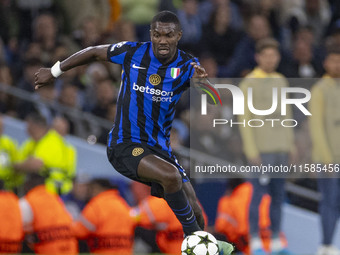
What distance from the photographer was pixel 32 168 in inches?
374

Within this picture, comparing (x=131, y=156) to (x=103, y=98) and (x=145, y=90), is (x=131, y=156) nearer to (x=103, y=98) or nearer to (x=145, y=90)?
(x=145, y=90)

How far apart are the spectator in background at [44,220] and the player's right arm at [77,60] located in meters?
2.25

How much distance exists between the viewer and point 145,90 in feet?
21.7

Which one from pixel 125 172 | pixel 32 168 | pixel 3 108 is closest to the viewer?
pixel 125 172

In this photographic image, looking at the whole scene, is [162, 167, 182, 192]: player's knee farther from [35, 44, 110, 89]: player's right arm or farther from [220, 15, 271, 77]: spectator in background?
[220, 15, 271, 77]: spectator in background

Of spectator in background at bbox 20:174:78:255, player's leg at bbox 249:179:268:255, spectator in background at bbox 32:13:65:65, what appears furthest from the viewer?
spectator in background at bbox 32:13:65:65

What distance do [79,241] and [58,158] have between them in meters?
1.07

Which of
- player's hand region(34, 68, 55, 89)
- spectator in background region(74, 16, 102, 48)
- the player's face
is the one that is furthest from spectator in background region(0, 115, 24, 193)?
the player's face

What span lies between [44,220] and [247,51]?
4215mm

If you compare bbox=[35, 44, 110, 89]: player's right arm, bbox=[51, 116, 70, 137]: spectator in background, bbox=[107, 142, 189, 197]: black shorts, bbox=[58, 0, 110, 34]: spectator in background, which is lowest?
bbox=[107, 142, 189, 197]: black shorts

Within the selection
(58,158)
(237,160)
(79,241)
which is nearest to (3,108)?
(58,158)

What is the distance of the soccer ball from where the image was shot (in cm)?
652

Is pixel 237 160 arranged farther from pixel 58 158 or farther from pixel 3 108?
pixel 3 108

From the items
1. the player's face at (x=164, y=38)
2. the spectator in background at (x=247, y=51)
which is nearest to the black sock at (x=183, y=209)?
the player's face at (x=164, y=38)
